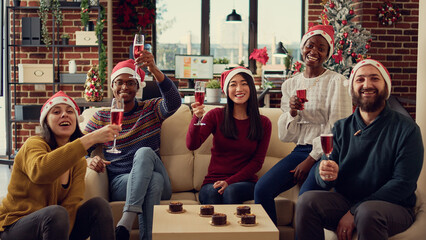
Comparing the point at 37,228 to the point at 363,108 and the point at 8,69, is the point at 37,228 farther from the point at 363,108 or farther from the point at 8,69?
the point at 8,69

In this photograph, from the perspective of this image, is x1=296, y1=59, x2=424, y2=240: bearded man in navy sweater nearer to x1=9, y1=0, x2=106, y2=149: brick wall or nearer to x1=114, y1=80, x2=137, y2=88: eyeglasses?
x1=114, y1=80, x2=137, y2=88: eyeglasses

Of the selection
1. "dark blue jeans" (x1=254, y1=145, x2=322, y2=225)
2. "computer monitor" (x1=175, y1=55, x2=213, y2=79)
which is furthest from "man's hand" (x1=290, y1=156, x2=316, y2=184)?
"computer monitor" (x1=175, y1=55, x2=213, y2=79)

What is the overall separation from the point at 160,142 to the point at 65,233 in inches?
46.4

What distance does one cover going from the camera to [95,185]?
8.75 feet

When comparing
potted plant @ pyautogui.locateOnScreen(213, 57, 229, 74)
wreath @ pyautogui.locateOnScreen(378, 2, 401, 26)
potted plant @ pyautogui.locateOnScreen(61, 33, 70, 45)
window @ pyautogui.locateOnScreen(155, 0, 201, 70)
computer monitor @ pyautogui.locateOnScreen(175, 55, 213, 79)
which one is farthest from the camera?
window @ pyautogui.locateOnScreen(155, 0, 201, 70)

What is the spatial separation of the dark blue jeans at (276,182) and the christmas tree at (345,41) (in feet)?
9.08

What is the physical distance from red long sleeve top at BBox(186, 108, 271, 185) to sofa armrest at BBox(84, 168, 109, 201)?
0.54 m

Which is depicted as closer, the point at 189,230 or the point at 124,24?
the point at 189,230

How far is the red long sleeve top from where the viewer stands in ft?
9.43

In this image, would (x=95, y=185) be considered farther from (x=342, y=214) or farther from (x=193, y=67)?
(x=193, y=67)

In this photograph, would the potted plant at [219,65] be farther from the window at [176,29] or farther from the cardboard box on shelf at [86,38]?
the cardboard box on shelf at [86,38]

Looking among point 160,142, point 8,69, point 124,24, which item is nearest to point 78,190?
point 160,142

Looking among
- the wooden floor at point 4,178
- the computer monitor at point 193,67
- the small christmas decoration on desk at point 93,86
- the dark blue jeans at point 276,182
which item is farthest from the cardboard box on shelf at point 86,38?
the dark blue jeans at point 276,182

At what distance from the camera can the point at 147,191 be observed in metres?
2.64
